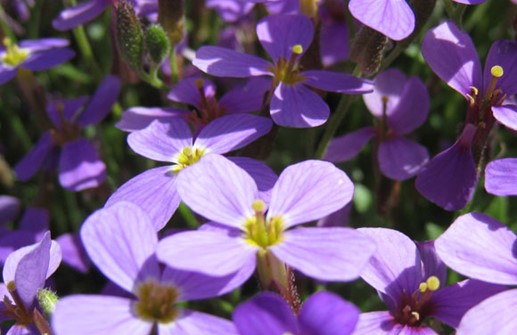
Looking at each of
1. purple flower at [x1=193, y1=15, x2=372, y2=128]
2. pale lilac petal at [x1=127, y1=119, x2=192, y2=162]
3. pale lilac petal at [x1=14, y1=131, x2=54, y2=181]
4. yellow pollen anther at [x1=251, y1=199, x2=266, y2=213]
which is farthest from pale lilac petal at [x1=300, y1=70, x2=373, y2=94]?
pale lilac petal at [x1=14, y1=131, x2=54, y2=181]

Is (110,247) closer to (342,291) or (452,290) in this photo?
(452,290)

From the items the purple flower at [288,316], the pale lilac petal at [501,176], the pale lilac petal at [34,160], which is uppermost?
the purple flower at [288,316]

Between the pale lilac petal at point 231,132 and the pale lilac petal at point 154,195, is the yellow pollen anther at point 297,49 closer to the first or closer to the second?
the pale lilac petal at point 231,132

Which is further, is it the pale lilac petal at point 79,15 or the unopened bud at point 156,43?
the pale lilac petal at point 79,15

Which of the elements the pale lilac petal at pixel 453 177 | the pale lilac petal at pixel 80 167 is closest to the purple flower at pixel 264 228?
the pale lilac petal at pixel 453 177

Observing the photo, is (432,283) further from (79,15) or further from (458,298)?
(79,15)

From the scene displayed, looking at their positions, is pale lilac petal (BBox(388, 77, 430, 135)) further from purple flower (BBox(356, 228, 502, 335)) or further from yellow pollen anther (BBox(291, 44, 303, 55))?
purple flower (BBox(356, 228, 502, 335))
